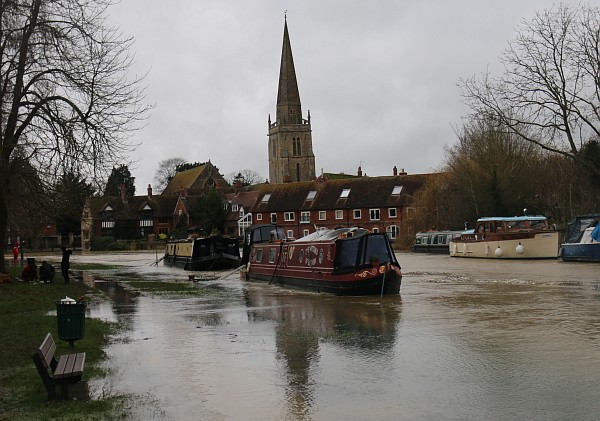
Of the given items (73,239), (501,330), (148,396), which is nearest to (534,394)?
(148,396)

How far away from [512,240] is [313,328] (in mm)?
31469

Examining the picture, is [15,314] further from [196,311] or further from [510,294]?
[510,294]

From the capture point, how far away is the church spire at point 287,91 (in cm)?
12469

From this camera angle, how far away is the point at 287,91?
5079 inches

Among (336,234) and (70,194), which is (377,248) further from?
(70,194)

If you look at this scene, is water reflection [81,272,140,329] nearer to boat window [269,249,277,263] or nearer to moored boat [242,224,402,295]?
moored boat [242,224,402,295]

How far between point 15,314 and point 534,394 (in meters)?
12.5

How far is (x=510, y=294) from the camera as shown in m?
23.3

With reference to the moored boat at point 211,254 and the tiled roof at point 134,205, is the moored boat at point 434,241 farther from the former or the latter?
the tiled roof at point 134,205

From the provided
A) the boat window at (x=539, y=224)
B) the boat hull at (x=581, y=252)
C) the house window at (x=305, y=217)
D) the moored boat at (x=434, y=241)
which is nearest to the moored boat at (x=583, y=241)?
the boat hull at (x=581, y=252)

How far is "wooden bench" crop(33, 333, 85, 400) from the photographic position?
8617 millimetres

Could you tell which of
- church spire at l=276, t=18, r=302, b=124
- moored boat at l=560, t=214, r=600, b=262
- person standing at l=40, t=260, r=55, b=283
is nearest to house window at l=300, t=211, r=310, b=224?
church spire at l=276, t=18, r=302, b=124

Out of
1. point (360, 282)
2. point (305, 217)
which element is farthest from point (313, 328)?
point (305, 217)

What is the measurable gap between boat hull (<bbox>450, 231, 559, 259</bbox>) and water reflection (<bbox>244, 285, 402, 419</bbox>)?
74.8ft
